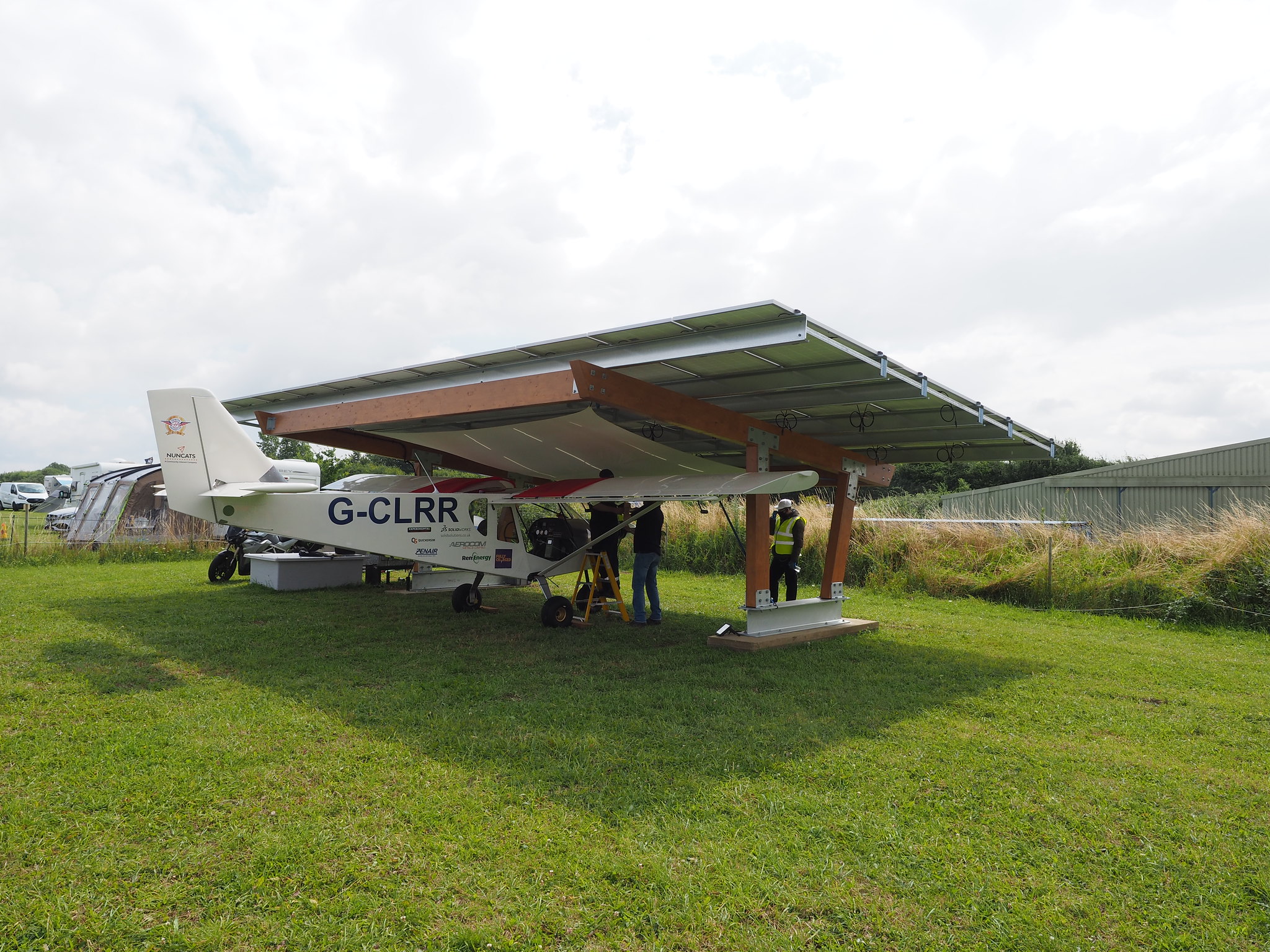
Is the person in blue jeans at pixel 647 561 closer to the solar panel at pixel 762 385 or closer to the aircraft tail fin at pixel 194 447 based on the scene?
the solar panel at pixel 762 385

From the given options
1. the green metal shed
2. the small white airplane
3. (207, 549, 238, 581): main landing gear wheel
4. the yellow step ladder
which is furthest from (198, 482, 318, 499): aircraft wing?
the green metal shed

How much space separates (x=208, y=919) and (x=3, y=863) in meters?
1.14

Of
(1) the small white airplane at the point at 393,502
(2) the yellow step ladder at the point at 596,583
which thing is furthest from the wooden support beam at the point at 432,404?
(2) the yellow step ladder at the point at 596,583

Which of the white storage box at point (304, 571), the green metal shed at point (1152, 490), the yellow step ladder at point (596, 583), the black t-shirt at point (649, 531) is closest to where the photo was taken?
the black t-shirt at point (649, 531)

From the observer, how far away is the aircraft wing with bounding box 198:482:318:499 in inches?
354

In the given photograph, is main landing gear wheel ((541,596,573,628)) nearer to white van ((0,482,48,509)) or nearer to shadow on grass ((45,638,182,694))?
shadow on grass ((45,638,182,694))

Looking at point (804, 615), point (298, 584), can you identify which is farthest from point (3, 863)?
point (298, 584)

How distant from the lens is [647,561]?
1003 cm

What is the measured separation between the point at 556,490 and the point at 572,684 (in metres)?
3.72

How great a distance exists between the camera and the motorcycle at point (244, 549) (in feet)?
44.7

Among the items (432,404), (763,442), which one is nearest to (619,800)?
(432,404)

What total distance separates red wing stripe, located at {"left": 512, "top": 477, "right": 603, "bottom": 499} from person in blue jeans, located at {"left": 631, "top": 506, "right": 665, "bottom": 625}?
0.84m

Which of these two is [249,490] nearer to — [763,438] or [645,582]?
[645,582]

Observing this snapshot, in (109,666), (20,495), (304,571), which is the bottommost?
(109,666)
